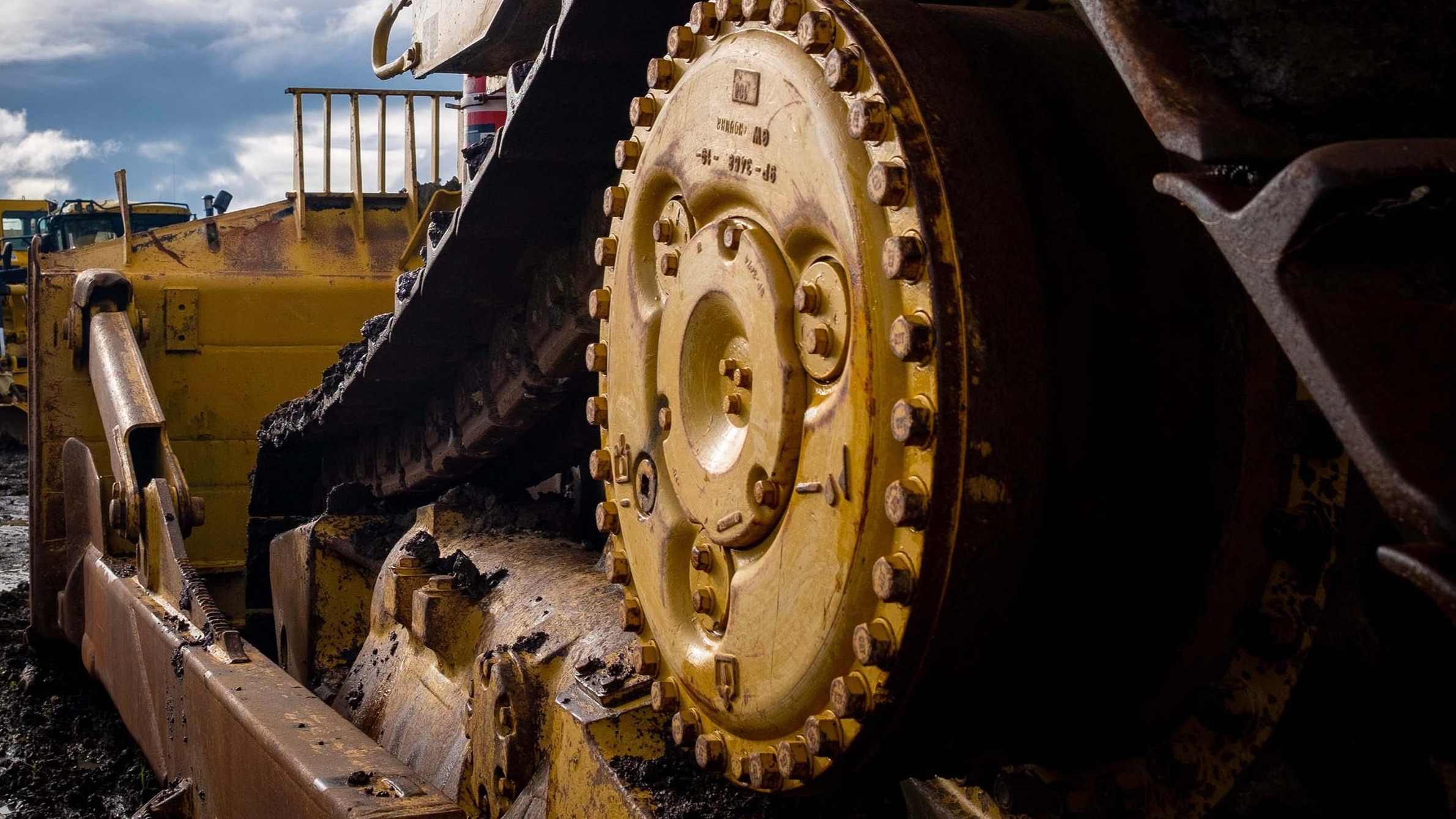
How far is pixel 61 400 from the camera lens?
511 cm

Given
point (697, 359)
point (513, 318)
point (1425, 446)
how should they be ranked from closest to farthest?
point (1425, 446) → point (697, 359) → point (513, 318)

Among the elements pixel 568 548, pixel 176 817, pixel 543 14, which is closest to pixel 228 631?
pixel 176 817

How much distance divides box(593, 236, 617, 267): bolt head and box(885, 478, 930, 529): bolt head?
0.77 meters

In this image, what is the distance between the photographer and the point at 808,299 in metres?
1.27

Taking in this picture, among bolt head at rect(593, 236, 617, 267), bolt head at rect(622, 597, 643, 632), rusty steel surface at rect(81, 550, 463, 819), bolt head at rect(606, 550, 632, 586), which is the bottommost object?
rusty steel surface at rect(81, 550, 463, 819)

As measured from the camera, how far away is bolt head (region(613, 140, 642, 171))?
1723 mm

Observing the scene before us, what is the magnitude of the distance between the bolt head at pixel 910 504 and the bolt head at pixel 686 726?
0.56m

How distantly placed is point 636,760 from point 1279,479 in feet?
3.13

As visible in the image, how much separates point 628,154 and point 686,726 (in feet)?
2.35

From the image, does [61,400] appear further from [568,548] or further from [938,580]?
[938,580]

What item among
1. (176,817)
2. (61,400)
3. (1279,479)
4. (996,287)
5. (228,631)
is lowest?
(176,817)

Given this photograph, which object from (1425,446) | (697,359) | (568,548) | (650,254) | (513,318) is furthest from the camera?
(568,548)

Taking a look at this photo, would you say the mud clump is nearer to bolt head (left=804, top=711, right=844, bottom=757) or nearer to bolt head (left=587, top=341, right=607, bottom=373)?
bolt head (left=587, top=341, right=607, bottom=373)

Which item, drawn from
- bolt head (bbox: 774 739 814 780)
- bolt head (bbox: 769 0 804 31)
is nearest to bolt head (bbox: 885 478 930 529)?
bolt head (bbox: 774 739 814 780)
